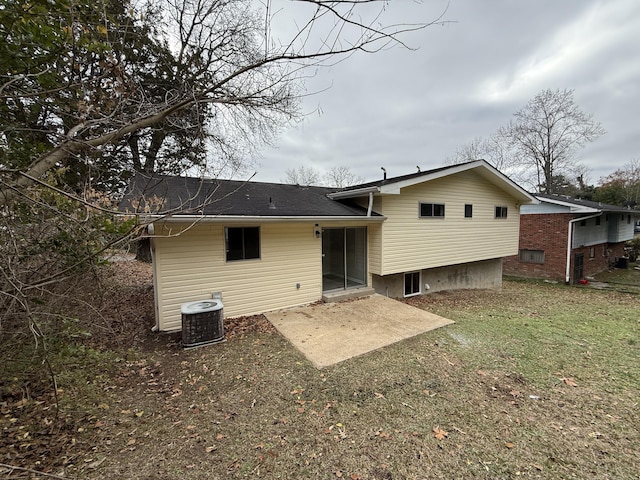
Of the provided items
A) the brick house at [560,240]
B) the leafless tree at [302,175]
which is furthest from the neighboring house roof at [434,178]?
the leafless tree at [302,175]

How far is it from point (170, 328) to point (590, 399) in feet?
23.1

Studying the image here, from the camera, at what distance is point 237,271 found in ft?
21.1

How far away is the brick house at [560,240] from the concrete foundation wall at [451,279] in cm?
456

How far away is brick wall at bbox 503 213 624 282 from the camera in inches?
551

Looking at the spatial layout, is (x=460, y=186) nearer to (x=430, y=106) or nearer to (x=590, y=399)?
(x=430, y=106)

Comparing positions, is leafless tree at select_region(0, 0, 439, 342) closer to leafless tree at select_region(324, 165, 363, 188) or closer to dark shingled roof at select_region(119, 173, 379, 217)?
dark shingled roof at select_region(119, 173, 379, 217)

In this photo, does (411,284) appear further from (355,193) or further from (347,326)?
(347,326)

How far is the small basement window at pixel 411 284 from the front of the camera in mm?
9539

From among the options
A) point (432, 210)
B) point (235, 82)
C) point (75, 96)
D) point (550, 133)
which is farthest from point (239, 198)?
point (550, 133)

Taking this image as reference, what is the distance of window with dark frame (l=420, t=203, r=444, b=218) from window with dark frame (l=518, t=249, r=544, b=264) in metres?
9.90

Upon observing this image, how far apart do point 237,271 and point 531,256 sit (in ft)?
54.8

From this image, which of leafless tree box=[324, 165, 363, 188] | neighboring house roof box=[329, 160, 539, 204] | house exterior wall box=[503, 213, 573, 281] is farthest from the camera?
leafless tree box=[324, 165, 363, 188]

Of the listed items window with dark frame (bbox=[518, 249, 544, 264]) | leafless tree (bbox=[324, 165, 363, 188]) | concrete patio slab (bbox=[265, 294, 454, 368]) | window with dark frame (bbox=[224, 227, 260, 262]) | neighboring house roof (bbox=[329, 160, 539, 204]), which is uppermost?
leafless tree (bbox=[324, 165, 363, 188])

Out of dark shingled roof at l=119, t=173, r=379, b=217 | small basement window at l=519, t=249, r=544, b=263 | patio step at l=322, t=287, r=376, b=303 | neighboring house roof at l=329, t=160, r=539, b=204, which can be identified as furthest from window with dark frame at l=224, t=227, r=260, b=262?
small basement window at l=519, t=249, r=544, b=263
